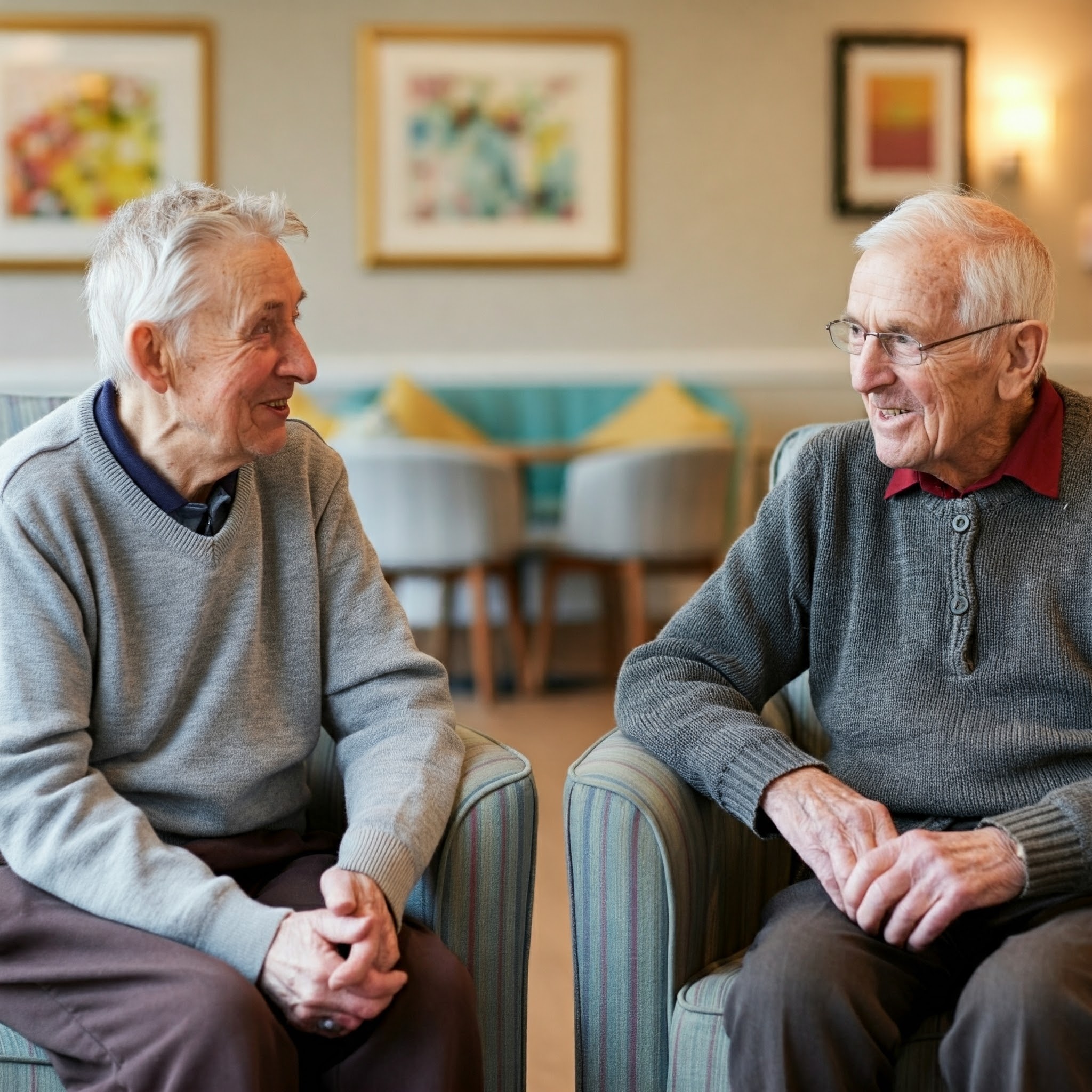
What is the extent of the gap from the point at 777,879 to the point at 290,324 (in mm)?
879

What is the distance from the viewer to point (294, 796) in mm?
1520

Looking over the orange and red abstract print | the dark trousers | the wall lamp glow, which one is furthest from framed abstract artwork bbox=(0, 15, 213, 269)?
the dark trousers

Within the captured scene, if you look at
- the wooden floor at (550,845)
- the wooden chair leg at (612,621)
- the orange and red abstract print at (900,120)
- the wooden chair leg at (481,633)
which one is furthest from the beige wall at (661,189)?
the wooden floor at (550,845)

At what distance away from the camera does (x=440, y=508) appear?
418 centimetres

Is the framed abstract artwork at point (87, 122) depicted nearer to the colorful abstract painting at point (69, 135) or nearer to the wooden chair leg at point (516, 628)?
the colorful abstract painting at point (69, 135)

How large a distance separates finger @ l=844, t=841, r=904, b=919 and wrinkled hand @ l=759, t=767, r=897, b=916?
0.01 meters

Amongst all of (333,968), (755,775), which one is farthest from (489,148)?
(333,968)

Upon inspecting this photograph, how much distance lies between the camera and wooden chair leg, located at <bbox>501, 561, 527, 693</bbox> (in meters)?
4.69

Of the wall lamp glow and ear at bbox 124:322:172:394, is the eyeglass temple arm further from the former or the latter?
the wall lamp glow

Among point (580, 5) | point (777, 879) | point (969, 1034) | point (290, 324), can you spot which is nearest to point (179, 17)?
point (580, 5)

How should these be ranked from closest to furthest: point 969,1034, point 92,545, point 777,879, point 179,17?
1. point 969,1034
2. point 92,545
3. point 777,879
4. point 179,17

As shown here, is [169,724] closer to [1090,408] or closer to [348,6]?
[1090,408]

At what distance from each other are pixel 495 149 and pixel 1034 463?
419cm

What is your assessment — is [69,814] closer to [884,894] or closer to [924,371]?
[884,894]
